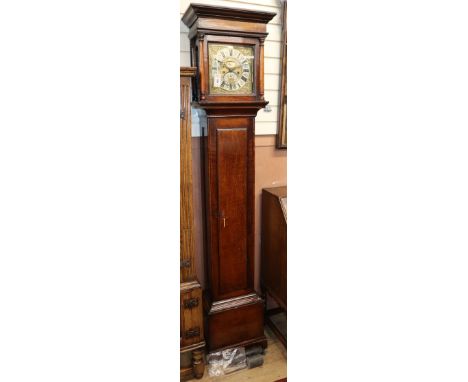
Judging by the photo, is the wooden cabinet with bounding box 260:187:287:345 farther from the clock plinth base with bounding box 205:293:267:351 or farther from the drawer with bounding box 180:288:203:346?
the drawer with bounding box 180:288:203:346

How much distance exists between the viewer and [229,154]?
2199 millimetres

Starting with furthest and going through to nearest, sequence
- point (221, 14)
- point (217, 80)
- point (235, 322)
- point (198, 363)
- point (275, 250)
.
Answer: point (275, 250) < point (235, 322) < point (198, 363) < point (217, 80) < point (221, 14)

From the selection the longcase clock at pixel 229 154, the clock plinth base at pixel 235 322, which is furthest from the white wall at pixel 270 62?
the clock plinth base at pixel 235 322

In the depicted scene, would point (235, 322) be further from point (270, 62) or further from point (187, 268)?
point (270, 62)

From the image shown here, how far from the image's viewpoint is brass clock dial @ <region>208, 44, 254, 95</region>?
2105 mm

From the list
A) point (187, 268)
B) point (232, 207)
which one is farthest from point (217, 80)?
point (187, 268)

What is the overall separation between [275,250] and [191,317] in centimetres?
72

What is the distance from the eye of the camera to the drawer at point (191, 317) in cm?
217

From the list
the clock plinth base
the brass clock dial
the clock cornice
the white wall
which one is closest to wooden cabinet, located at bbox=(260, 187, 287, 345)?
the clock plinth base
